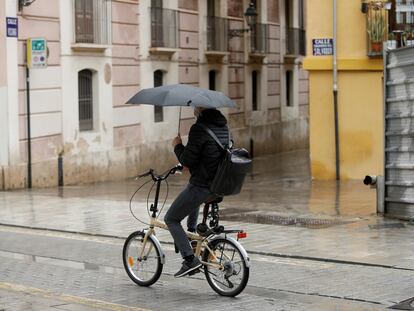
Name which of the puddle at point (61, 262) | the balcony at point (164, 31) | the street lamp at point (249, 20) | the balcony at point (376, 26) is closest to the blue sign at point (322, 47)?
the balcony at point (376, 26)

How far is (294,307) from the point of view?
A: 7.43 m

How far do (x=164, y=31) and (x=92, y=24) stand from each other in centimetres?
355

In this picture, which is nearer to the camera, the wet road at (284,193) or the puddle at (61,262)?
→ the puddle at (61,262)

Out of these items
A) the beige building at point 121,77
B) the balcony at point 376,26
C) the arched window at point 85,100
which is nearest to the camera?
the balcony at point 376,26

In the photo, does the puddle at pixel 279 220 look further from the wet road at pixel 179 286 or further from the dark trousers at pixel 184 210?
the dark trousers at pixel 184 210

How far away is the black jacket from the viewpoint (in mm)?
7902

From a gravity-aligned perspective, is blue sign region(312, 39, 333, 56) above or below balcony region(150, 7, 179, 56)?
below

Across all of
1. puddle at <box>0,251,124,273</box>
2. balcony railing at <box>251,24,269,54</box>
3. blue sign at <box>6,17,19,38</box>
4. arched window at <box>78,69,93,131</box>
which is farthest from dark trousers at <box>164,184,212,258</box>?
balcony railing at <box>251,24,269,54</box>

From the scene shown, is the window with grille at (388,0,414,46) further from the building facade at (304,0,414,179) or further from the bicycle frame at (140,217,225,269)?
the bicycle frame at (140,217,225,269)

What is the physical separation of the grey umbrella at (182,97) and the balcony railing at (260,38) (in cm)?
2189

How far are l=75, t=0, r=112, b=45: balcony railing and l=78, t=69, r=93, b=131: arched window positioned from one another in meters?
0.87

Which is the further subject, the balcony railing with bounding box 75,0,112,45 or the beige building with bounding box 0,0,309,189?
the balcony railing with bounding box 75,0,112,45

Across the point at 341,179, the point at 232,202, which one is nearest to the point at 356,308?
the point at 232,202

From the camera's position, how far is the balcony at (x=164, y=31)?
24.1 m
